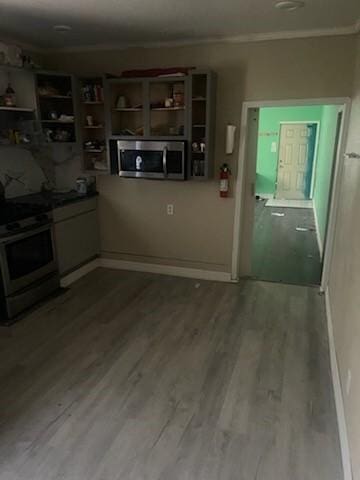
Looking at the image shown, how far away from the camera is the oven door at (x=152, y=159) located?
375 cm

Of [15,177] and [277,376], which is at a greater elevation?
[15,177]

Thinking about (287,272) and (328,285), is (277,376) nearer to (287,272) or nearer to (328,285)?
(328,285)

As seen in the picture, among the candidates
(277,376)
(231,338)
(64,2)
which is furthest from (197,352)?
(64,2)

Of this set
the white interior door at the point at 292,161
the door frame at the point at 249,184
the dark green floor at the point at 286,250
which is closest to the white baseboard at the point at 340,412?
the door frame at the point at 249,184

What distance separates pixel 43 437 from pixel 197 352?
1.24 metres

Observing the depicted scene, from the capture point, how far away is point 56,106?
418 centimetres

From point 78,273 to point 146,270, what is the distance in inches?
32.6

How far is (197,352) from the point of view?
9.29 feet

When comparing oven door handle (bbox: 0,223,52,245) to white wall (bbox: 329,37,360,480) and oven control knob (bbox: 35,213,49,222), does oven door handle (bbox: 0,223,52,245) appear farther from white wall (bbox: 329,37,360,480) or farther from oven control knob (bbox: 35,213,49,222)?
white wall (bbox: 329,37,360,480)

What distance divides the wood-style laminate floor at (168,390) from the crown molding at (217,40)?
256 cm

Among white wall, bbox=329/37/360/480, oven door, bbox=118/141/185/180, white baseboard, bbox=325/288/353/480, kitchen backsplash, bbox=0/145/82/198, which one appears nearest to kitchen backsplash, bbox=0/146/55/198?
kitchen backsplash, bbox=0/145/82/198

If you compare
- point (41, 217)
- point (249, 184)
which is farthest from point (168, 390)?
point (249, 184)

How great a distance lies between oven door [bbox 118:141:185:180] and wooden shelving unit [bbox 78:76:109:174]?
0.31 metres

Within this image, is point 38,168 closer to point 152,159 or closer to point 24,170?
point 24,170
